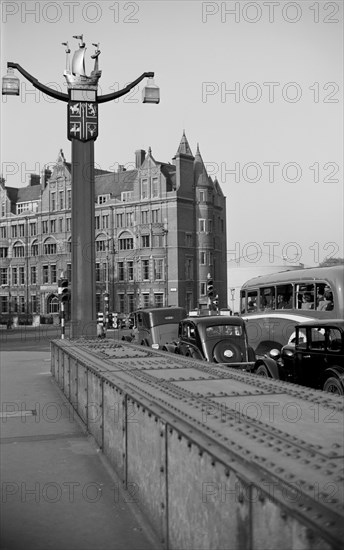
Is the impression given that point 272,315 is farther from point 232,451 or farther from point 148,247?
point 148,247

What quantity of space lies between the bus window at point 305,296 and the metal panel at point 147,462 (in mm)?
15194

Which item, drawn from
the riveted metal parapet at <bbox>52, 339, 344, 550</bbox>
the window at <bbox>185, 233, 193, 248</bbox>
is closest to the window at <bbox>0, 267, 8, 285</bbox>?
the window at <bbox>185, 233, 193, 248</bbox>

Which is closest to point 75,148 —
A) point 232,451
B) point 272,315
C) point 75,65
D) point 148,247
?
point 75,65

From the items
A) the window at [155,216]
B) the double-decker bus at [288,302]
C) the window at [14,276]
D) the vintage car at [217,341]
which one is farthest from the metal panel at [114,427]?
the window at [14,276]

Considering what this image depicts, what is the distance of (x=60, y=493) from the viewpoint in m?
6.79

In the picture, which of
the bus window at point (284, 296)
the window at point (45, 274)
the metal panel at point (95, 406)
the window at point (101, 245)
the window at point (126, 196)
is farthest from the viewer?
the window at point (45, 274)

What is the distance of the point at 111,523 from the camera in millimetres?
5801

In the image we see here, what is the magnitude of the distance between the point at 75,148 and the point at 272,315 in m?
8.89

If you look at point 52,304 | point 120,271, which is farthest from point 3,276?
point 120,271

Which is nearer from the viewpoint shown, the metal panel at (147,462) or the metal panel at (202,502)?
the metal panel at (202,502)

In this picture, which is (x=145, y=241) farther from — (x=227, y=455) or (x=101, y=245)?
(x=227, y=455)

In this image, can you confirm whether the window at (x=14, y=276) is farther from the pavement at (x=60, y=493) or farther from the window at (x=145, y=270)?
the pavement at (x=60, y=493)

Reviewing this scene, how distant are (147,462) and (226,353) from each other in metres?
11.8

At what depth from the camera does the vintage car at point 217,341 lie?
17.2 m
